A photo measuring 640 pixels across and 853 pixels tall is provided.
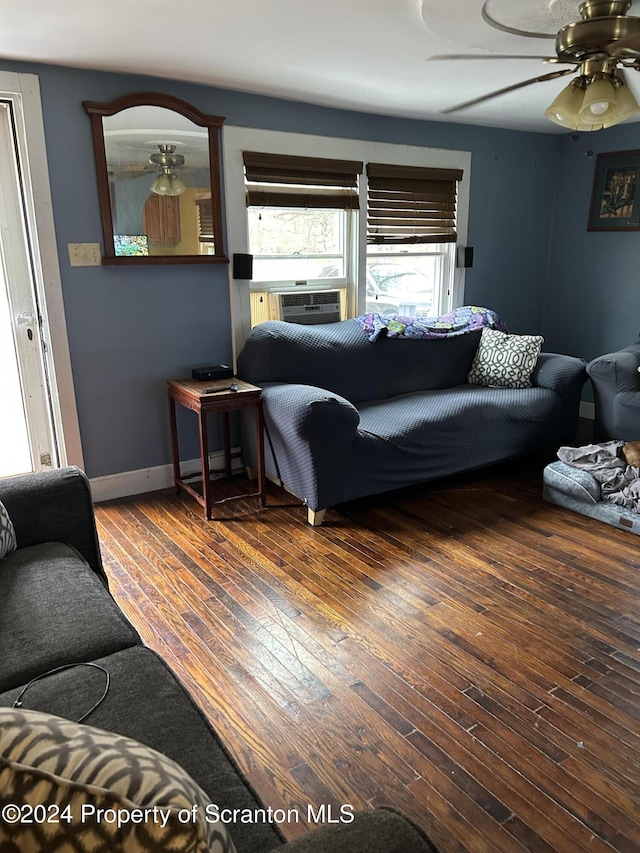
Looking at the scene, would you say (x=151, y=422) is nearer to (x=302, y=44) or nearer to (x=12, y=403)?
(x=12, y=403)

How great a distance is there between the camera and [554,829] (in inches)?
58.9

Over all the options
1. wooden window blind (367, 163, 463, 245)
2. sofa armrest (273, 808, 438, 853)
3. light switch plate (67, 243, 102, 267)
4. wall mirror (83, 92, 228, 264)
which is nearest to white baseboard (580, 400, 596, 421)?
wooden window blind (367, 163, 463, 245)

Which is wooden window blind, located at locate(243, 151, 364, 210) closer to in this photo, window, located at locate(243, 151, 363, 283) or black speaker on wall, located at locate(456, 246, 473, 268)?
window, located at locate(243, 151, 363, 283)

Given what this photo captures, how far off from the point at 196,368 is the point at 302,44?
1706 millimetres

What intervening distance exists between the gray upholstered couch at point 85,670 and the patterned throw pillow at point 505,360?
9.12 ft

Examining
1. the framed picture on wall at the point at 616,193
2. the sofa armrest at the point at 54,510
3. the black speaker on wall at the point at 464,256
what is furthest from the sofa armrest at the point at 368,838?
the framed picture on wall at the point at 616,193

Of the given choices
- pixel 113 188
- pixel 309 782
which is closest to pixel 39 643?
pixel 309 782

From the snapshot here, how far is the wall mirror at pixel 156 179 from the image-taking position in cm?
311

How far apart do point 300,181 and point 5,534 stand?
2768mm

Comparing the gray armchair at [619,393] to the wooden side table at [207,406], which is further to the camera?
the gray armchair at [619,393]

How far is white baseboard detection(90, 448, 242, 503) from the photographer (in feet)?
11.3

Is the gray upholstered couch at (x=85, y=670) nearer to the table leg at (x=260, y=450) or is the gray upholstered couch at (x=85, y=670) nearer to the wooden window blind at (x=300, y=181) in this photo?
the table leg at (x=260, y=450)

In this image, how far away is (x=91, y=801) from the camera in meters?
0.58

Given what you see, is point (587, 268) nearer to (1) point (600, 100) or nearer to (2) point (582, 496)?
(2) point (582, 496)
